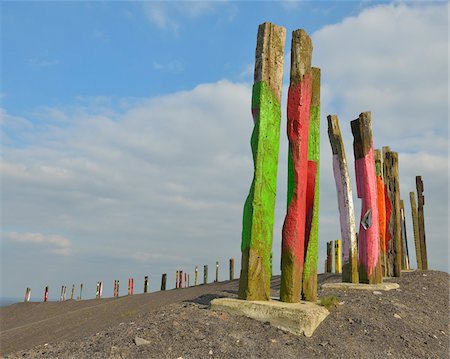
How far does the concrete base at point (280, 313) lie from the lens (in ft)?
17.9

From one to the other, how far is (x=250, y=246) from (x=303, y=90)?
2495 mm

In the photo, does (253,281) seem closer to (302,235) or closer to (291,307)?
(291,307)

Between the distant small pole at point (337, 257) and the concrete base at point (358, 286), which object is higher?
the distant small pole at point (337, 257)

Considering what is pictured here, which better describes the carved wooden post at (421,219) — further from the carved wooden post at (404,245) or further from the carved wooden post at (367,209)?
the carved wooden post at (367,209)

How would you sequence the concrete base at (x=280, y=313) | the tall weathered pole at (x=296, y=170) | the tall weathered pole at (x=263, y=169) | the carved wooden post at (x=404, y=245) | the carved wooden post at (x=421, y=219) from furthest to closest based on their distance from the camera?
the carved wooden post at (x=421, y=219) < the carved wooden post at (x=404, y=245) < the tall weathered pole at (x=296, y=170) < the tall weathered pole at (x=263, y=169) < the concrete base at (x=280, y=313)

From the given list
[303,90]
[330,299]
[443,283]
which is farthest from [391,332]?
[443,283]

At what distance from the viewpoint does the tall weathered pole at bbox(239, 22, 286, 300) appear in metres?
5.93

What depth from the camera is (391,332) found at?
6375mm

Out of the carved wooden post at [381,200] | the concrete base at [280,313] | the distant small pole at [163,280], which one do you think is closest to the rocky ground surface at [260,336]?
the concrete base at [280,313]

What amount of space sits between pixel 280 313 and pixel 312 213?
193 cm

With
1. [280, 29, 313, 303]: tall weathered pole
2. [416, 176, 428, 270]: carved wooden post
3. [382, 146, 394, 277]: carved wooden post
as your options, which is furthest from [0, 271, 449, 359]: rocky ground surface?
[416, 176, 428, 270]: carved wooden post

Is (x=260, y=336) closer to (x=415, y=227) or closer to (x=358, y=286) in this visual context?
(x=358, y=286)

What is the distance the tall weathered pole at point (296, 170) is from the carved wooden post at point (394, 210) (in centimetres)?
625

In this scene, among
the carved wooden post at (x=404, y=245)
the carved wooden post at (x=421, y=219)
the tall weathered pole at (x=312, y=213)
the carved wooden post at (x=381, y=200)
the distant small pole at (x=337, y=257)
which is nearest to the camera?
Result: the tall weathered pole at (x=312, y=213)
